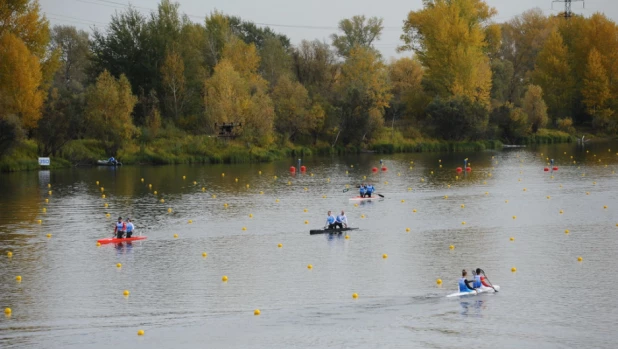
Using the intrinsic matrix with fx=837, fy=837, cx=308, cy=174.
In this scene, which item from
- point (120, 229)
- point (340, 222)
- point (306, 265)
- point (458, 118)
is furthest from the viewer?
point (458, 118)

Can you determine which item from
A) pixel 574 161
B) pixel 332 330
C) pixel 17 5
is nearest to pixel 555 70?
pixel 574 161

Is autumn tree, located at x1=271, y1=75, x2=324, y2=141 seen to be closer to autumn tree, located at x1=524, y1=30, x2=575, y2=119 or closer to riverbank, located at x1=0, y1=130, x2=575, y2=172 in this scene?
riverbank, located at x1=0, y1=130, x2=575, y2=172

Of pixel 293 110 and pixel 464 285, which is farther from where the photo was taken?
pixel 293 110

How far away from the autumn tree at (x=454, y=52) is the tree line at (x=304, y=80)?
0.16 meters

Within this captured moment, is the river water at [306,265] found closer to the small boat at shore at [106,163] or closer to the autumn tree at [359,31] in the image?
the small boat at shore at [106,163]

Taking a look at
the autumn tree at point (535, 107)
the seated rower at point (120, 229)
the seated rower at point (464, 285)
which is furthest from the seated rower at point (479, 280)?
the autumn tree at point (535, 107)

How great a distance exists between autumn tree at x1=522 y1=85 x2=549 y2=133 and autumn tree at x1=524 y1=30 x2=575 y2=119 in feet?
23.9

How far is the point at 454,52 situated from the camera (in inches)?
3772

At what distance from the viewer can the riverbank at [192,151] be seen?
237ft

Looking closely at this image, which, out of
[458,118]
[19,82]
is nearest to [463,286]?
[19,82]

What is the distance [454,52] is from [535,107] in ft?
43.8

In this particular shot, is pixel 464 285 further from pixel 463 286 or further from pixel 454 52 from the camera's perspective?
pixel 454 52

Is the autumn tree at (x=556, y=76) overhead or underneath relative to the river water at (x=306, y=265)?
overhead

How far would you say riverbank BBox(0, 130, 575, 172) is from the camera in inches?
2844
